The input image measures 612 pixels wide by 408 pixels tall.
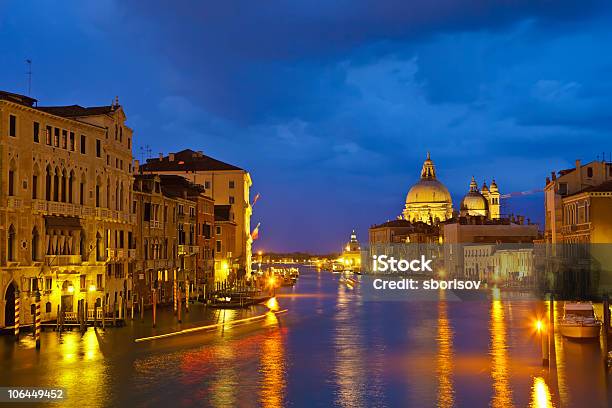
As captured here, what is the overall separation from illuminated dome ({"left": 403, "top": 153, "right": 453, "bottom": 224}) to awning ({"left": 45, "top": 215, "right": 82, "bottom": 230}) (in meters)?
150

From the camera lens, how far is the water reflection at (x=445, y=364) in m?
23.2

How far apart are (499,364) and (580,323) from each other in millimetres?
7621

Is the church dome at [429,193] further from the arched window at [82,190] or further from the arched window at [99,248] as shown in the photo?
the arched window at [82,190]

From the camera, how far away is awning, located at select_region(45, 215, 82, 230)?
121ft

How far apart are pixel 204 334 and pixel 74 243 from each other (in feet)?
23.9

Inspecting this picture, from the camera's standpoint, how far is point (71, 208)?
38781 millimetres

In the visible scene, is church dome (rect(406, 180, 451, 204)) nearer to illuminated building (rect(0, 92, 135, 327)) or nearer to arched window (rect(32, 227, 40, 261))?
illuminated building (rect(0, 92, 135, 327))

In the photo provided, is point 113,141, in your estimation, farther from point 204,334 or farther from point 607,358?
point 607,358

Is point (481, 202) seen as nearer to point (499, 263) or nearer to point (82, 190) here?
point (499, 263)

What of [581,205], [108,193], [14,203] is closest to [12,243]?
[14,203]

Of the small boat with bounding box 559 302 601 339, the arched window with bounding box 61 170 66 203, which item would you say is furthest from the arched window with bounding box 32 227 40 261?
the small boat with bounding box 559 302 601 339

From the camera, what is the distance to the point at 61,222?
37.7 meters

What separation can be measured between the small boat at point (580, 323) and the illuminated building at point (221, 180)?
5227 centimetres

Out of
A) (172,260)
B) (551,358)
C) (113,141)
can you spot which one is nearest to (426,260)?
(172,260)
